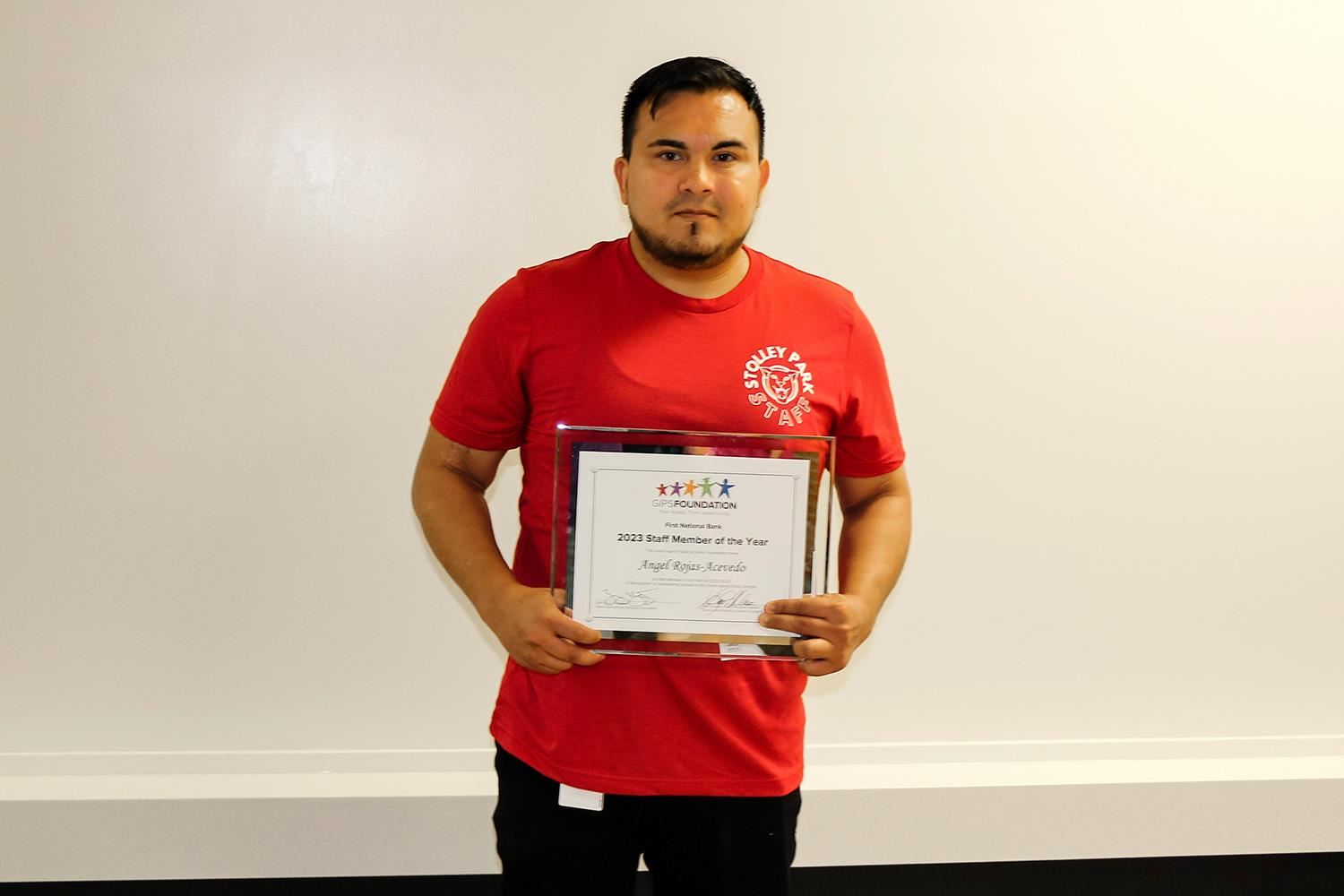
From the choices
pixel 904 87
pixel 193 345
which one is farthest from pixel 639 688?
pixel 904 87

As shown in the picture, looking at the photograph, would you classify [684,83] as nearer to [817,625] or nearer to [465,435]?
[465,435]

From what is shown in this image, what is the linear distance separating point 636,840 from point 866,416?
64 cm

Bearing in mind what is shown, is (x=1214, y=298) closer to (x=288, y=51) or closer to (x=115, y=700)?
(x=288, y=51)

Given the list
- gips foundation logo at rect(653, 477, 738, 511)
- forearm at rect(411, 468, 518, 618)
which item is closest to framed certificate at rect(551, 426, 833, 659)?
gips foundation logo at rect(653, 477, 738, 511)

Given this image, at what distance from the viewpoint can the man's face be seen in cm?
144

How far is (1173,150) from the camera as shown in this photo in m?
2.58

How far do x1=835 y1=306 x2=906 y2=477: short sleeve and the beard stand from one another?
218 mm

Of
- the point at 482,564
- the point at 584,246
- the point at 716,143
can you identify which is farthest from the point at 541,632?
the point at 584,246

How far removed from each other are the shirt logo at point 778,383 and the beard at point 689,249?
0.13 meters

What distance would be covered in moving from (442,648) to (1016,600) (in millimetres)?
1306

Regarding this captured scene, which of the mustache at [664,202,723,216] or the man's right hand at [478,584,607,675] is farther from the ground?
the mustache at [664,202,723,216]

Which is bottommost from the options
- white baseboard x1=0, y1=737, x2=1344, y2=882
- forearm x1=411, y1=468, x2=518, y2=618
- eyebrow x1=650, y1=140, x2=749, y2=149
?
white baseboard x1=0, y1=737, x2=1344, y2=882

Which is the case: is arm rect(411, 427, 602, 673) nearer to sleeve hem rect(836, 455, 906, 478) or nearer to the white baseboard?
sleeve hem rect(836, 455, 906, 478)
